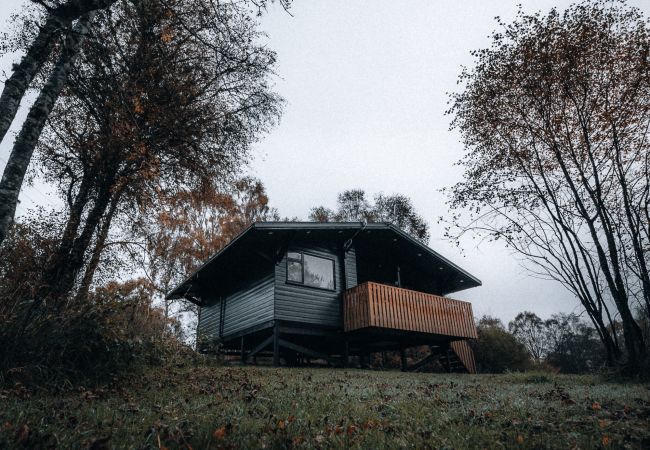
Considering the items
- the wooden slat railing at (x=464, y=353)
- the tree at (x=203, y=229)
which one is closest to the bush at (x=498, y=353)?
the wooden slat railing at (x=464, y=353)

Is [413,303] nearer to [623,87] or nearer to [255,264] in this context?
[255,264]

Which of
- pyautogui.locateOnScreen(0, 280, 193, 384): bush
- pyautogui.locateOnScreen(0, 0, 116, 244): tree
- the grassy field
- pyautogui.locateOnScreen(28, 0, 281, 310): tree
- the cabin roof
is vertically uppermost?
pyautogui.locateOnScreen(28, 0, 281, 310): tree

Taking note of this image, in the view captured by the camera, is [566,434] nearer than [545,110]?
Yes

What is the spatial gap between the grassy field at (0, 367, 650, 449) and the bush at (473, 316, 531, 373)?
17873mm

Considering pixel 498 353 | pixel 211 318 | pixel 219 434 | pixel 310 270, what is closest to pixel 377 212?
pixel 498 353

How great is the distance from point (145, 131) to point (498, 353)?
843 inches

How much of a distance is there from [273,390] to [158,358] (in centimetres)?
341

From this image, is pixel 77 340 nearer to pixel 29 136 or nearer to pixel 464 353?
pixel 29 136

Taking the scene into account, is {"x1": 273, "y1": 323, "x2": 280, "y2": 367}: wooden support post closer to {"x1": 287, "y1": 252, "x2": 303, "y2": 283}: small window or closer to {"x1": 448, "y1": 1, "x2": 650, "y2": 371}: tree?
{"x1": 287, "y1": 252, "x2": 303, "y2": 283}: small window

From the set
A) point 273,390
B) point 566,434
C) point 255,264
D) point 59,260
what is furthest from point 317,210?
point 566,434

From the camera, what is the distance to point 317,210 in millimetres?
32312

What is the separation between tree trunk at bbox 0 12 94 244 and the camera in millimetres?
4258

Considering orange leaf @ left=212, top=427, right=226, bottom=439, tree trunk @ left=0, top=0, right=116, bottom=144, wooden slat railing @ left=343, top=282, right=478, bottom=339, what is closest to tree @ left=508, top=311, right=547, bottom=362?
wooden slat railing @ left=343, top=282, right=478, bottom=339

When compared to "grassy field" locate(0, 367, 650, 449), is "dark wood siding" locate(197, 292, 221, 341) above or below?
above
